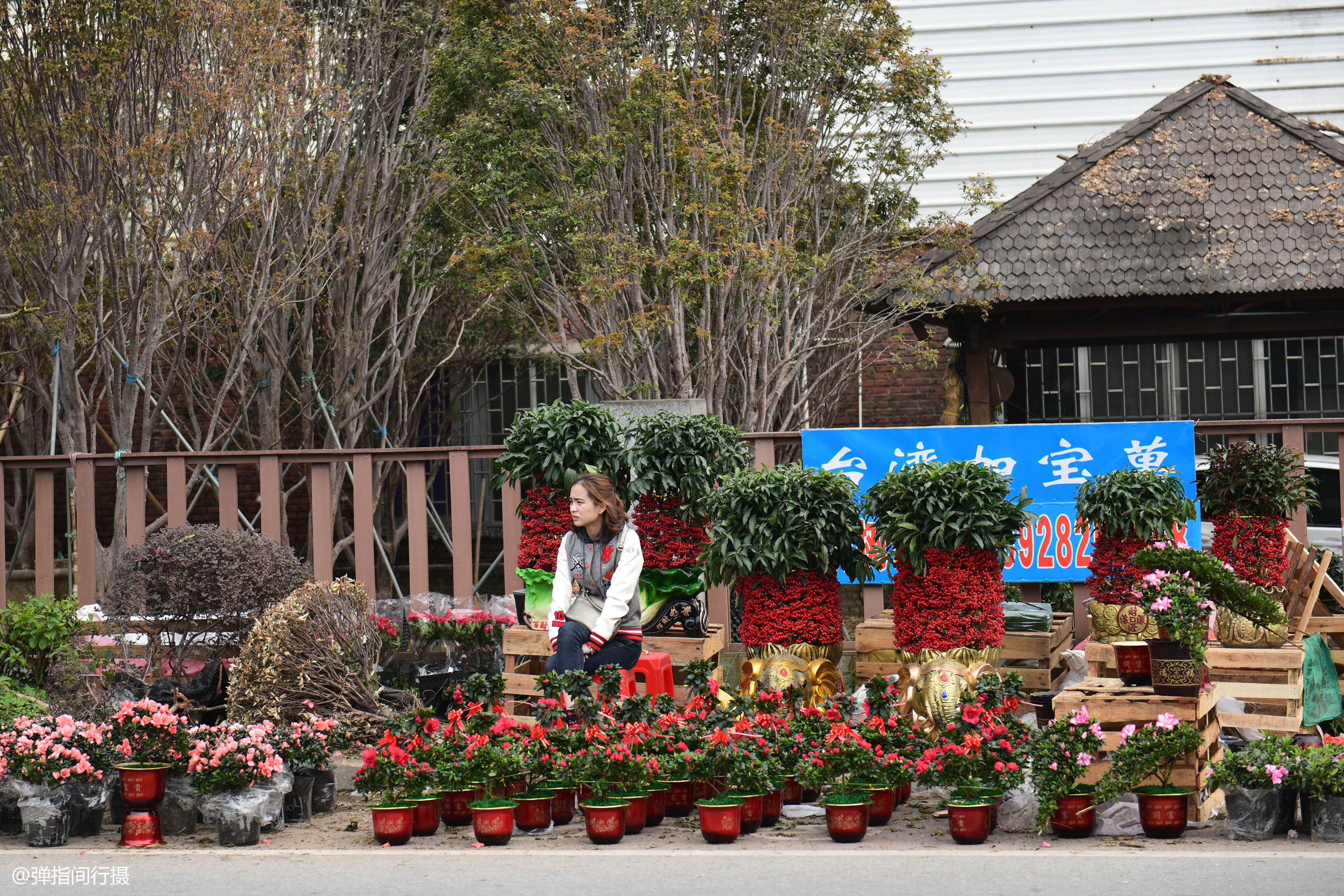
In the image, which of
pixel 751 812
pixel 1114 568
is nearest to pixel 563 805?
pixel 751 812

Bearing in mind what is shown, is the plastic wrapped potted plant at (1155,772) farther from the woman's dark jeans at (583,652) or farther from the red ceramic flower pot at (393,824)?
the red ceramic flower pot at (393,824)

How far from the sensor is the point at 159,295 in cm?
1061

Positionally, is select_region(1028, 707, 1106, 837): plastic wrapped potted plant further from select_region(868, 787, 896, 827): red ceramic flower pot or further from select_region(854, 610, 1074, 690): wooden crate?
select_region(854, 610, 1074, 690): wooden crate

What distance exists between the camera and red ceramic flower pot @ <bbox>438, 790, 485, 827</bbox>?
582 centimetres

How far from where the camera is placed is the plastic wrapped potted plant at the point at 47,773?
562 cm

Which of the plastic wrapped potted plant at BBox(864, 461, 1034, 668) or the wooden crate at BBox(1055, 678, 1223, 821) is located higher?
the plastic wrapped potted plant at BBox(864, 461, 1034, 668)

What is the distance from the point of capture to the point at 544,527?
25.7 ft

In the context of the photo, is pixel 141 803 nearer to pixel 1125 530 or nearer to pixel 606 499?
pixel 606 499

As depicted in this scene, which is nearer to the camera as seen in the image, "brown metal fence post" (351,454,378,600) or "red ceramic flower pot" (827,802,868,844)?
"red ceramic flower pot" (827,802,868,844)

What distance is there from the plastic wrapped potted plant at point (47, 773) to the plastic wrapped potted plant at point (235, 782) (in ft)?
1.56

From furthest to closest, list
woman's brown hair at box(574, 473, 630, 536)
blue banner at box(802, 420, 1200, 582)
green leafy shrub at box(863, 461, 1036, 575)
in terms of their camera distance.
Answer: blue banner at box(802, 420, 1200, 582) < woman's brown hair at box(574, 473, 630, 536) < green leafy shrub at box(863, 461, 1036, 575)

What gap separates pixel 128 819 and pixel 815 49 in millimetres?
8870

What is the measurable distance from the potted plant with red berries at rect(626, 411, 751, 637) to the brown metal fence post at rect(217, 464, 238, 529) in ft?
11.5

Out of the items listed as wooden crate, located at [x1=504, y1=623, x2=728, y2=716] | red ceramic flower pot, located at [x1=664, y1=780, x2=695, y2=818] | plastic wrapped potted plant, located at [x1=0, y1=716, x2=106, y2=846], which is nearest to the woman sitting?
wooden crate, located at [x1=504, y1=623, x2=728, y2=716]
